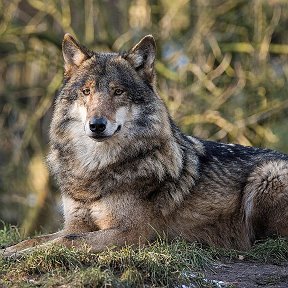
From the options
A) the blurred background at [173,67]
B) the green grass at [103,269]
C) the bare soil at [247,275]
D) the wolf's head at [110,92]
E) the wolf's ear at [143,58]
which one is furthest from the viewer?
the blurred background at [173,67]

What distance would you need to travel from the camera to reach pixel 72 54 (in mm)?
7707

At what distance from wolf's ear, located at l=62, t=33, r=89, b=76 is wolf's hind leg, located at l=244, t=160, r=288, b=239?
207cm

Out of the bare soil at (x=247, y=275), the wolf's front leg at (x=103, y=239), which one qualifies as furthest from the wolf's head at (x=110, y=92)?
the bare soil at (x=247, y=275)

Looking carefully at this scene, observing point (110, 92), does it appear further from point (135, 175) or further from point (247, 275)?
point (247, 275)

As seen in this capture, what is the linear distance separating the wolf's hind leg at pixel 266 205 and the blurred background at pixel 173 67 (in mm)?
5989

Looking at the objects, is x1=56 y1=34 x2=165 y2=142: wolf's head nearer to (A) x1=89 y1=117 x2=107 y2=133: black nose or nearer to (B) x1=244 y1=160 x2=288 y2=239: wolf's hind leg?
(A) x1=89 y1=117 x2=107 y2=133: black nose

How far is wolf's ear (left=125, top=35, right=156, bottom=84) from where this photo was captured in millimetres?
7551

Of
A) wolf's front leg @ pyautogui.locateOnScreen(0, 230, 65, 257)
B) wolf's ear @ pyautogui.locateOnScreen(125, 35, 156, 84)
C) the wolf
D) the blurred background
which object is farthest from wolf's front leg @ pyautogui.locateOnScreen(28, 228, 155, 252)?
the blurred background

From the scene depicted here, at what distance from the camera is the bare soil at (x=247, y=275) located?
620 cm

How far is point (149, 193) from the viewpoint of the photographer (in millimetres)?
7316

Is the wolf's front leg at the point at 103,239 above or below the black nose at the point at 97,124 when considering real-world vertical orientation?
below

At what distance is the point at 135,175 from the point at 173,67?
7941mm

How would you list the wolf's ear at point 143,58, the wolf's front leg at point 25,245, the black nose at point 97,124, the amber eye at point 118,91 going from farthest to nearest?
the wolf's ear at point 143,58 < the amber eye at point 118,91 < the black nose at point 97,124 < the wolf's front leg at point 25,245

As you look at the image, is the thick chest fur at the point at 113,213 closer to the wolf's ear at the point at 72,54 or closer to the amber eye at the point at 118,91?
the amber eye at the point at 118,91
